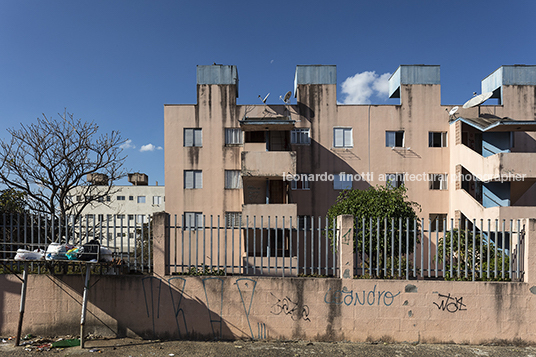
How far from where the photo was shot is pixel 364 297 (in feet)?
21.9

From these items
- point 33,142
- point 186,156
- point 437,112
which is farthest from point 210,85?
point 437,112

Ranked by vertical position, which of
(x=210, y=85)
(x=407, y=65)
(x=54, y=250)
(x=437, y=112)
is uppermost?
(x=407, y=65)

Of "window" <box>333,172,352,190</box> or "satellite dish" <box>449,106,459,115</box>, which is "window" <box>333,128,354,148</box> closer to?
"window" <box>333,172,352,190</box>

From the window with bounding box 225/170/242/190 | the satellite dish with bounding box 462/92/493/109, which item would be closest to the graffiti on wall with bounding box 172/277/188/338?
the window with bounding box 225/170/242/190

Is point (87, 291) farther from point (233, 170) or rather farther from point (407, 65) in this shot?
point (407, 65)

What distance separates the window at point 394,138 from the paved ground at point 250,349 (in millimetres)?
13021

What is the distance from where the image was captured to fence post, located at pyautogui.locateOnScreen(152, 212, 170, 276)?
6855mm

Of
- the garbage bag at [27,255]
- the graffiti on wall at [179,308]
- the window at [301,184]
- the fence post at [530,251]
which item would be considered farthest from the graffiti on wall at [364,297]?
the window at [301,184]

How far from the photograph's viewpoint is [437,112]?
59.7 feet

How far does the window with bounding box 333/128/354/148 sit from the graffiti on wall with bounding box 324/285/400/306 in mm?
12561

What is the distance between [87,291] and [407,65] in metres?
18.8

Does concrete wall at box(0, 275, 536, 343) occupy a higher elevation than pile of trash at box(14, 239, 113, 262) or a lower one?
lower

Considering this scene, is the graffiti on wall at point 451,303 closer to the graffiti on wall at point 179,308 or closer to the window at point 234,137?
the graffiti on wall at point 179,308

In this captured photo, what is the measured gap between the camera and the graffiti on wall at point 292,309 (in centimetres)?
670
